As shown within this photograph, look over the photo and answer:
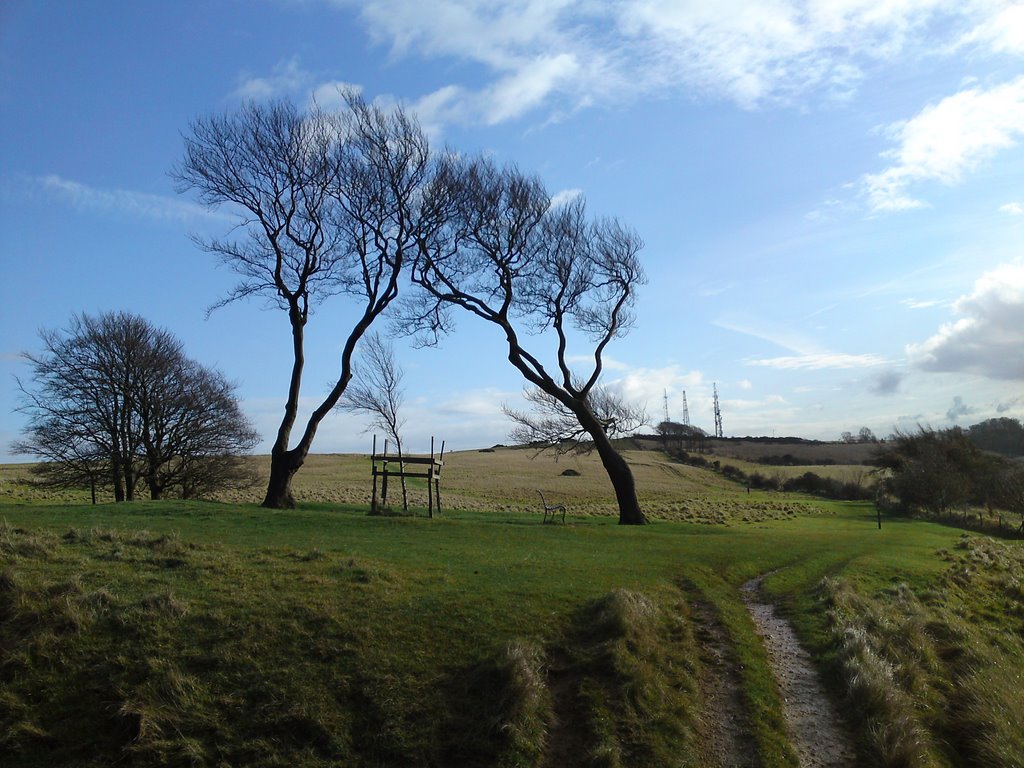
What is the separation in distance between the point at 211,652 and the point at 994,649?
14.1 metres

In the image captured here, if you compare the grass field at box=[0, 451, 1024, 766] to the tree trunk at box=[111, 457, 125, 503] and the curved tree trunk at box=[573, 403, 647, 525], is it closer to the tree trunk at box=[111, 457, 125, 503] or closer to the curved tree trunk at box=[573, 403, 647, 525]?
the curved tree trunk at box=[573, 403, 647, 525]

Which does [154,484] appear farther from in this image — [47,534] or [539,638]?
[539,638]

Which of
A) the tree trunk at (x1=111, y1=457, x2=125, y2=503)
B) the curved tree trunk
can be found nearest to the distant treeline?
the curved tree trunk

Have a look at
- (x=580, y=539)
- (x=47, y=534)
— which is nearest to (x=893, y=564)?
(x=580, y=539)

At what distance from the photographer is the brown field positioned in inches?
1746

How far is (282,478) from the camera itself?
1156 inches

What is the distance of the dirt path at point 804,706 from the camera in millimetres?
9164

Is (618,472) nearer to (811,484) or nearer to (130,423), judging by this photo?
(130,423)

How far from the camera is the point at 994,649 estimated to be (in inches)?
563

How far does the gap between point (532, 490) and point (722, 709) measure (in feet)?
164

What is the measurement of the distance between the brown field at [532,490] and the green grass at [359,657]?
21787mm

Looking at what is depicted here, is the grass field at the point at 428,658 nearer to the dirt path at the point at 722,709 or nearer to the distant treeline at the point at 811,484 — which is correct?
the dirt path at the point at 722,709

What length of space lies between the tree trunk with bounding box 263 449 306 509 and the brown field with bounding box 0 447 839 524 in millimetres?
6167

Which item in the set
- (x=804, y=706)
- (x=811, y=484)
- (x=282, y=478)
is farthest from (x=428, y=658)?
(x=811, y=484)
